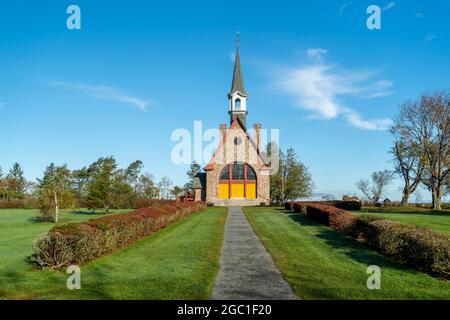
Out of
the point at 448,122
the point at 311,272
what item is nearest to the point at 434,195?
the point at 448,122

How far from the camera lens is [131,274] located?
1027cm

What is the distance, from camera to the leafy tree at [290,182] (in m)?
56.8

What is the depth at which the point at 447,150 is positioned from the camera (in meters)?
41.4

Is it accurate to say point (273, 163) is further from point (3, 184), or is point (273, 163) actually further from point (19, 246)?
point (3, 184)

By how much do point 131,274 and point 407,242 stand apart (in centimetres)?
816

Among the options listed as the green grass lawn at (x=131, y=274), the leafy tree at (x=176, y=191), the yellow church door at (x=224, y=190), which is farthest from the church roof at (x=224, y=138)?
the green grass lawn at (x=131, y=274)

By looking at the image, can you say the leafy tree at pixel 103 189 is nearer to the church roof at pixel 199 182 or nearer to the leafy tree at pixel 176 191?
the church roof at pixel 199 182

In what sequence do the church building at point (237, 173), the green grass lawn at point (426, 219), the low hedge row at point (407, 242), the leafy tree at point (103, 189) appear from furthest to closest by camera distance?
1. the church building at point (237, 173)
2. the leafy tree at point (103, 189)
3. the green grass lawn at point (426, 219)
4. the low hedge row at point (407, 242)

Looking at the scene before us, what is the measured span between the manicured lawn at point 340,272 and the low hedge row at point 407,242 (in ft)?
1.18

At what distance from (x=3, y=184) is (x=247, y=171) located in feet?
209

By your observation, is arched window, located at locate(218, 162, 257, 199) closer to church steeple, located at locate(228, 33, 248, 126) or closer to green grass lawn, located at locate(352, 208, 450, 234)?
church steeple, located at locate(228, 33, 248, 126)

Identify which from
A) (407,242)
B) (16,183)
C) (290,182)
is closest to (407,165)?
(290,182)

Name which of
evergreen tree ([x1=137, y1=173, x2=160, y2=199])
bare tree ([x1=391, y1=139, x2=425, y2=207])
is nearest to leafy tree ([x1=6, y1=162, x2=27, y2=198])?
evergreen tree ([x1=137, y1=173, x2=160, y2=199])

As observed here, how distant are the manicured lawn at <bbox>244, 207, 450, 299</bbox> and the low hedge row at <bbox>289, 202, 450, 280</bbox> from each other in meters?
0.36
